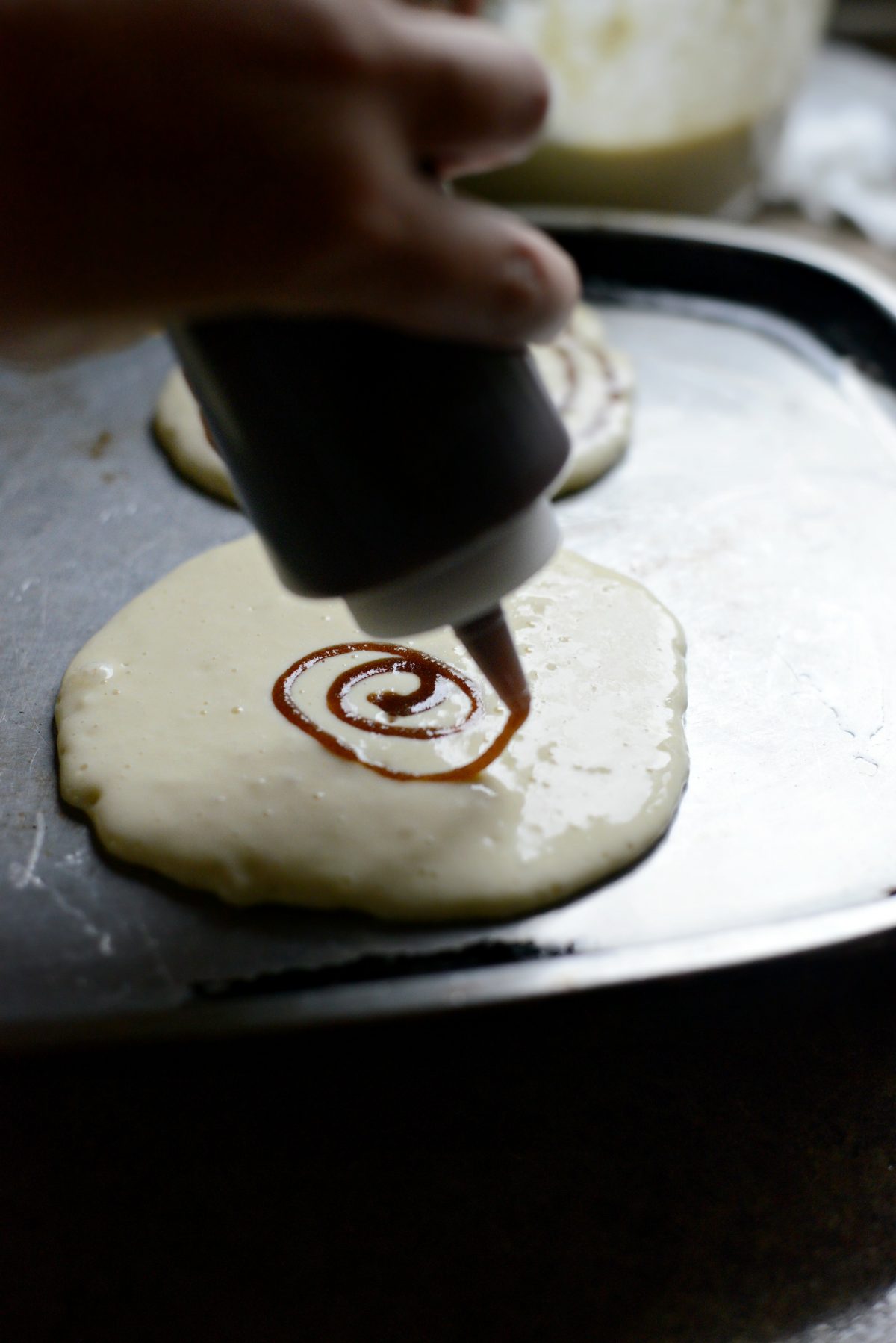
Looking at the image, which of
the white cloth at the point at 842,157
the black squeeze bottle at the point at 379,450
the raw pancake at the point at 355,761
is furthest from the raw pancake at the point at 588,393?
the white cloth at the point at 842,157

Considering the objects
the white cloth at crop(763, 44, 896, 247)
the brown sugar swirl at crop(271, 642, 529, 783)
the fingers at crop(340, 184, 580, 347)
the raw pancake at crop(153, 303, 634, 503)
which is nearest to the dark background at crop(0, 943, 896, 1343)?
the brown sugar swirl at crop(271, 642, 529, 783)

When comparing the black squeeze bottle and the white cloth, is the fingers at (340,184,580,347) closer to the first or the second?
the black squeeze bottle

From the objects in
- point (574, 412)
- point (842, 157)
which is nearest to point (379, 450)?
point (574, 412)

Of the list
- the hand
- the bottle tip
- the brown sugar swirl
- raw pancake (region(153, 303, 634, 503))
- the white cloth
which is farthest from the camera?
the white cloth

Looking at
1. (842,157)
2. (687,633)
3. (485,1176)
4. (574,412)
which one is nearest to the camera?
(485,1176)

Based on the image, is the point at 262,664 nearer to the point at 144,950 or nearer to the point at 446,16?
the point at 144,950

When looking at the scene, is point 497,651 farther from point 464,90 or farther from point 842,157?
point 842,157

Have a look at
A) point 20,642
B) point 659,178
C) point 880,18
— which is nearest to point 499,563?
point 20,642
